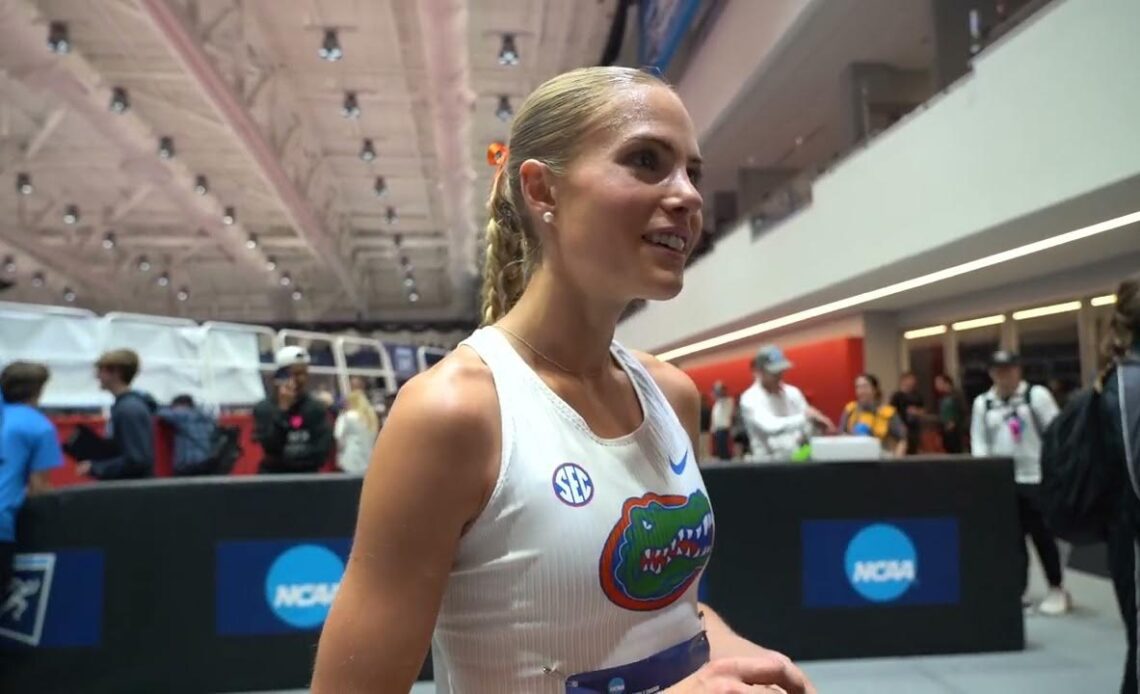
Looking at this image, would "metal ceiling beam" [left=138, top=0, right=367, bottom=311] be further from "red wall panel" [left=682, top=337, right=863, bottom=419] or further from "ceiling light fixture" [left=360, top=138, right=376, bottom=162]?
"red wall panel" [left=682, top=337, right=863, bottom=419]

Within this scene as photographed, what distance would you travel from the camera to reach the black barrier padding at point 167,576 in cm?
392

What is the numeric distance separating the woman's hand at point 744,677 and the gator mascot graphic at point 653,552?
10 cm

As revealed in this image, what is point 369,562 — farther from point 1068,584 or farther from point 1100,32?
point 1068,584

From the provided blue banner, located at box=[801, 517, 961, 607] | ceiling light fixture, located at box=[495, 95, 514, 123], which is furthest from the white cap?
ceiling light fixture, located at box=[495, 95, 514, 123]

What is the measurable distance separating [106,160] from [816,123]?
12902mm

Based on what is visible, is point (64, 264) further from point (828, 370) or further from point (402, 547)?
point (402, 547)

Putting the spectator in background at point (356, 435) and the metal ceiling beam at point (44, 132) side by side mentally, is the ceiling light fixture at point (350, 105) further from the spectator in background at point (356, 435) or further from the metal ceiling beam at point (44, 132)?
the spectator in background at point (356, 435)

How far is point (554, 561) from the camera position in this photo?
80 centimetres

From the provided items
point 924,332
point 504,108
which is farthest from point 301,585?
point 504,108

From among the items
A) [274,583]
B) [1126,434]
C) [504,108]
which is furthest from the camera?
[504,108]

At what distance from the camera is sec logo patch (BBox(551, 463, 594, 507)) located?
0.81 metres

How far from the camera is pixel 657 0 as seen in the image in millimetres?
9930

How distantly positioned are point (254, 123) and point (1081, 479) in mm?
11615

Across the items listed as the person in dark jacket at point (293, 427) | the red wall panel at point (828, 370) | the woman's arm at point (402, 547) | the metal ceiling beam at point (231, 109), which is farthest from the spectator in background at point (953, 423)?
the metal ceiling beam at point (231, 109)
